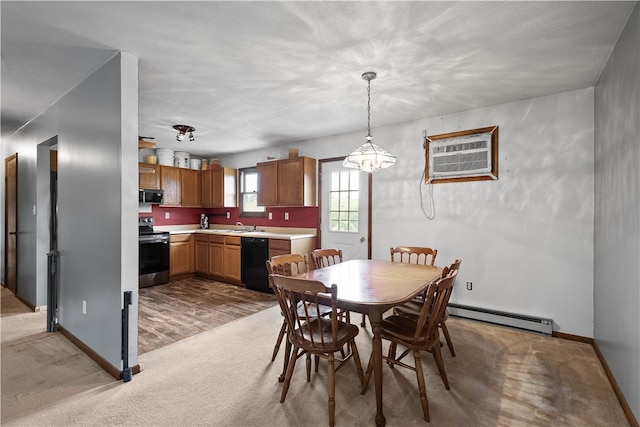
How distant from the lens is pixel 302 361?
2600 mm

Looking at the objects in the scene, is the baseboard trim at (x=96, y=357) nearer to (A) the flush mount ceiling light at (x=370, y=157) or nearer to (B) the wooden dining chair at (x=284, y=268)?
(B) the wooden dining chair at (x=284, y=268)

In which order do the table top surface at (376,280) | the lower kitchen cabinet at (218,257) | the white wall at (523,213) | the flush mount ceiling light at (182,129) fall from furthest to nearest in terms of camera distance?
the lower kitchen cabinet at (218,257)
the flush mount ceiling light at (182,129)
the white wall at (523,213)
the table top surface at (376,280)

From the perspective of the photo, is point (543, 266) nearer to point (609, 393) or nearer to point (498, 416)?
point (609, 393)

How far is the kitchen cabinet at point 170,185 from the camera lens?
555 centimetres

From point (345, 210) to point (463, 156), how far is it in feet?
5.76

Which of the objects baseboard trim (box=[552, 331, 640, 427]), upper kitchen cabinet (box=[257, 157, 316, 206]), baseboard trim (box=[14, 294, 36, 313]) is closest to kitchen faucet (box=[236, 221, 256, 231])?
upper kitchen cabinet (box=[257, 157, 316, 206])

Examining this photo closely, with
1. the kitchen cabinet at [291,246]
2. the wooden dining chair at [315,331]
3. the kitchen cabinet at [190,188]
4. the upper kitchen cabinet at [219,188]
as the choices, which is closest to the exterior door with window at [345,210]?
the kitchen cabinet at [291,246]

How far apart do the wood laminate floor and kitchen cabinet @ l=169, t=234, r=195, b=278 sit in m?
0.22

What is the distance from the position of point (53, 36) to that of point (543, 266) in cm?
461

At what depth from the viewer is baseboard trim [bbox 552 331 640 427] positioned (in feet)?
6.10

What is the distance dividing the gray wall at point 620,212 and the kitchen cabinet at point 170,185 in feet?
19.5

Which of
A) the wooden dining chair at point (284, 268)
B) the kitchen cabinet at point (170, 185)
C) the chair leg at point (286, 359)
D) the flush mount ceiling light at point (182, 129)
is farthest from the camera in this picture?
the kitchen cabinet at point (170, 185)

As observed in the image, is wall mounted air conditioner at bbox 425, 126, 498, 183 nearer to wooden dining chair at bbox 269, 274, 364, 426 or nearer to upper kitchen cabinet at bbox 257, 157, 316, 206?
upper kitchen cabinet at bbox 257, 157, 316, 206

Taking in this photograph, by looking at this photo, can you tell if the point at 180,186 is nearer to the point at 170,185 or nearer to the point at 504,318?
the point at 170,185
